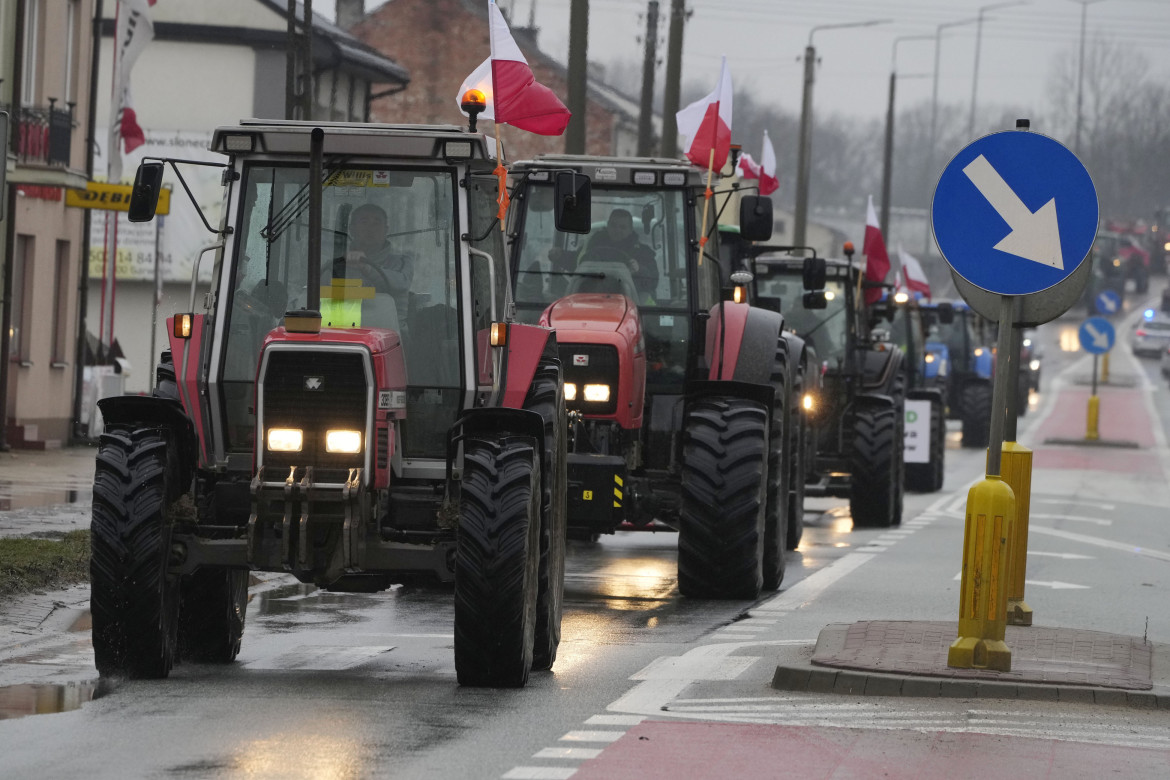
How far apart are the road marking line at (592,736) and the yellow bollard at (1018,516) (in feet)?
13.5

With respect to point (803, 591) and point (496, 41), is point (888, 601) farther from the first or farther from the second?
point (496, 41)

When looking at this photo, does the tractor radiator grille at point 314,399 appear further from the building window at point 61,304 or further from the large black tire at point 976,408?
the large black tire at point 976,408

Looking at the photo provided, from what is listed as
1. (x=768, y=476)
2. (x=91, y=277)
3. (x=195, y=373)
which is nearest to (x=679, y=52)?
(x=91, y=277)

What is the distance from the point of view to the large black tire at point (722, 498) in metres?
13.9

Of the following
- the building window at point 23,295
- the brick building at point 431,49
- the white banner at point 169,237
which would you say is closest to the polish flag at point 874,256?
the building window at point 23,295

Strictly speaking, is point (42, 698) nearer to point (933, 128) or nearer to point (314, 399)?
point (314, 399)

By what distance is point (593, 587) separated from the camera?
15383 millimetres

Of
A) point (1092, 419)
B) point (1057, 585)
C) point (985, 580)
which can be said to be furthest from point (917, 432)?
point (1092, 419)

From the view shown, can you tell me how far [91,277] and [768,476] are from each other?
106ft

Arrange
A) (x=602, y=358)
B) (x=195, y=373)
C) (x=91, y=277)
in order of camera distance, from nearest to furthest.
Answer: (x=195, y=373)
(x=602, y=358)
(x=91, y=277)

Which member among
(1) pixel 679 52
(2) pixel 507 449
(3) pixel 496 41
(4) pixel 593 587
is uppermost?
(1) pixel 679 52

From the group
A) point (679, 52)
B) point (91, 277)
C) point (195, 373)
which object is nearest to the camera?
point (195, 373)

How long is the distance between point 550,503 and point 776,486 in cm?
522

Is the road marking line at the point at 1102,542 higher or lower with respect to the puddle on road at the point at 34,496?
lower
